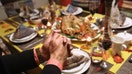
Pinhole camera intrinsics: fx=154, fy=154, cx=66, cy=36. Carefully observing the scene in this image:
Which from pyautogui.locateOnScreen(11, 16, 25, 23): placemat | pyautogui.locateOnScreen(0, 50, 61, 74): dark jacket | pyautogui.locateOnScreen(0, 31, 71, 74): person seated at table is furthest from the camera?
pyautogui.locateOnScreen(11, 16, 25, 23): placemat

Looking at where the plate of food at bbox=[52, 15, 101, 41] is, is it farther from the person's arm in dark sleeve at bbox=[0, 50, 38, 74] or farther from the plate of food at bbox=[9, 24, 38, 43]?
the person's arm in dark sleeve at bbox=[0, 50, 38, 74]

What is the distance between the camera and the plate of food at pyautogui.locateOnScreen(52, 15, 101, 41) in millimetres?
1271

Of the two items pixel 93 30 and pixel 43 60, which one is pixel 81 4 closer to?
pixel 93 30

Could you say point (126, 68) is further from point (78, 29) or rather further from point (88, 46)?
point (78, 29)

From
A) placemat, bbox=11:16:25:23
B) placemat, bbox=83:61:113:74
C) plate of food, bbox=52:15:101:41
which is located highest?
plate of food, bbox=52:15:101:41

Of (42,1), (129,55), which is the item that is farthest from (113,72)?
(42,1)

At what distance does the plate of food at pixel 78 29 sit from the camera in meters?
1.27

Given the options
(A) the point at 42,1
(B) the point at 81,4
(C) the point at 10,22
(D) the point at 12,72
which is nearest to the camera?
(D) the point at 12,72

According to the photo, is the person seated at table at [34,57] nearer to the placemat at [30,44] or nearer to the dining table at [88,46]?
the dining table at [88,46]

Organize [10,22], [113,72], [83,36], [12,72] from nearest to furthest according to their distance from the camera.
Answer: [113,72]
[12,72]
[83,36]
[10,22]

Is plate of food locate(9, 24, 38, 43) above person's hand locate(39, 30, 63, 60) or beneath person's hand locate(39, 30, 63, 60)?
beneath

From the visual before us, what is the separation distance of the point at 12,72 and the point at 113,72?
67 centimetres

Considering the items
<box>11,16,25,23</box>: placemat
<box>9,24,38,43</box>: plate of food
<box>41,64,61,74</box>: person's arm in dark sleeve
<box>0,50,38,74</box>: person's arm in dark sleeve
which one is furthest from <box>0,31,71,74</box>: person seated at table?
<box>11,16,25,23</box>: placemat

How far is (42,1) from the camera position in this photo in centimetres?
255
